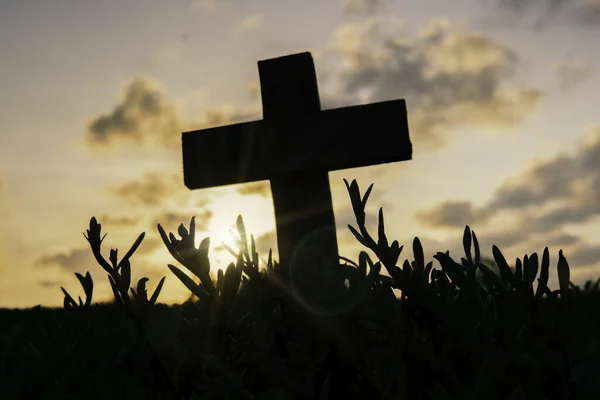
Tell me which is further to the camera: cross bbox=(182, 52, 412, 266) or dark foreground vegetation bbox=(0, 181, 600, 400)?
cross bbox=(182, 52, 412, 266)

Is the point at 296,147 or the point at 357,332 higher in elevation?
the point at 296,147

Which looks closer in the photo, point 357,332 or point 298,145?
point 357,332

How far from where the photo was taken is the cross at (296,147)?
5566 mm

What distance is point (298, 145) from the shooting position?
566 centimetres

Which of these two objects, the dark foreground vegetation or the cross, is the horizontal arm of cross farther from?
the dark foreground vegetation

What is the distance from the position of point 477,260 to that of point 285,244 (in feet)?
13.4

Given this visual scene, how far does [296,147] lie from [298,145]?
0.03 metres

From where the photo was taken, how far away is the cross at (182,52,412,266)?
219 inches

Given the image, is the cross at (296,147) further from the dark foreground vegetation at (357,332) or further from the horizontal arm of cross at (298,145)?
the dark foreground vegetation at (357,332)

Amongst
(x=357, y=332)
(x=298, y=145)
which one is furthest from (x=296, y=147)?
(x=357, y=332)

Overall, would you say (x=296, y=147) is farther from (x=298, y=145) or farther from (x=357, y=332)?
(x=357, y=332)

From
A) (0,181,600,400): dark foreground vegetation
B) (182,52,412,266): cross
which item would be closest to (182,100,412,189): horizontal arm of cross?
(182,52,412,266): cross

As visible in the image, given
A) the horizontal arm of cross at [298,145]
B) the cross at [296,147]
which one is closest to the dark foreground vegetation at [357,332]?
the cross at [296,147]

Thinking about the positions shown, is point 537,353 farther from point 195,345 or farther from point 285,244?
point 285,244
